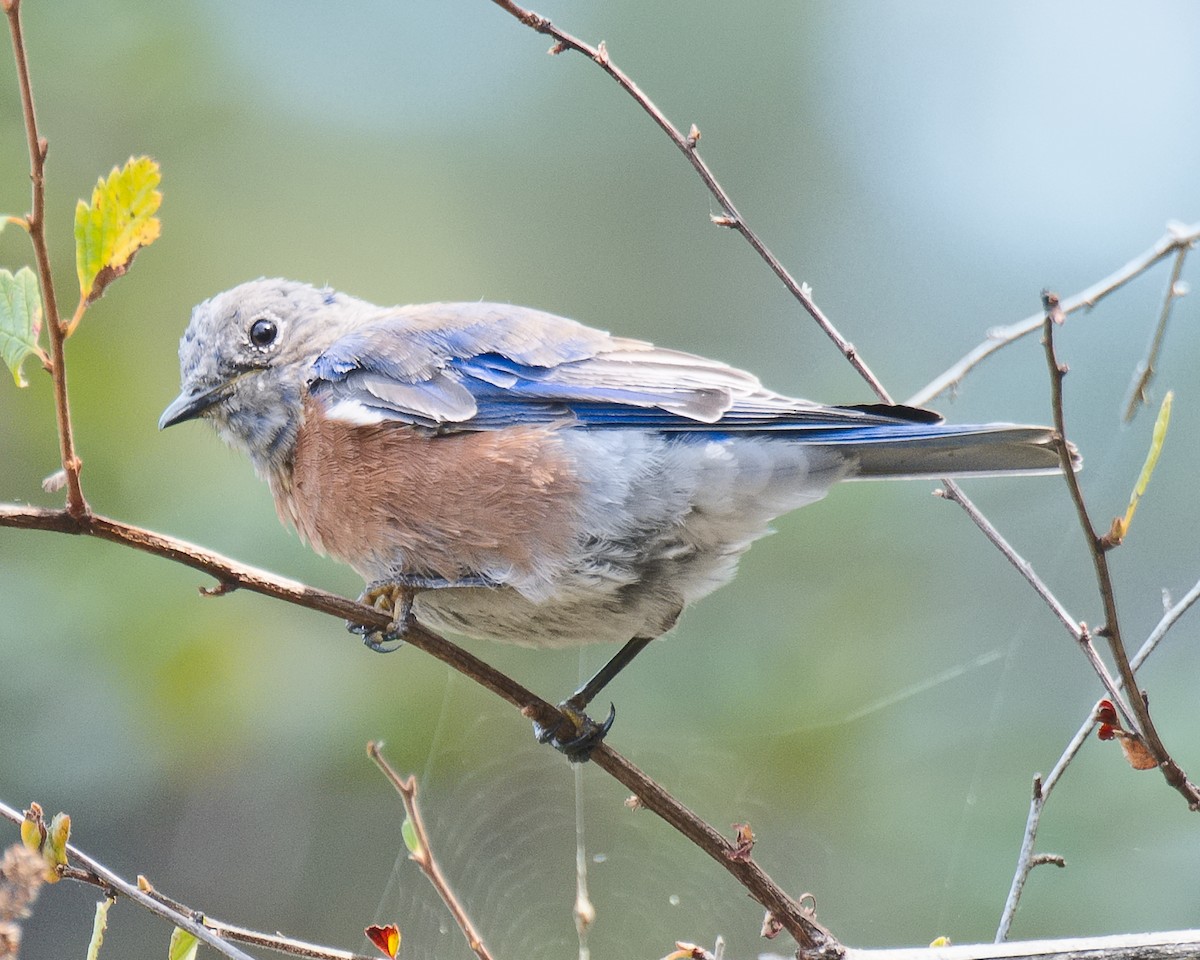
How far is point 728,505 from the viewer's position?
8.62 feet

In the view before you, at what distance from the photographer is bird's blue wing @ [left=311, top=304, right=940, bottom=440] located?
2666mm

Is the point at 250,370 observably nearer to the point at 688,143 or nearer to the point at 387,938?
the point at 688,143

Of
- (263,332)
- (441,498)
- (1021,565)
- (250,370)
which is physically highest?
(263,332)

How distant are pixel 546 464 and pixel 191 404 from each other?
98 centimetres

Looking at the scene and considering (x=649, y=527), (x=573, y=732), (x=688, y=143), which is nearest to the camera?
(x=688, y=143)

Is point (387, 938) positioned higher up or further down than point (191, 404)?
further down

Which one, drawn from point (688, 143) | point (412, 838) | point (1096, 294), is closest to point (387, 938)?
point (412, 838)

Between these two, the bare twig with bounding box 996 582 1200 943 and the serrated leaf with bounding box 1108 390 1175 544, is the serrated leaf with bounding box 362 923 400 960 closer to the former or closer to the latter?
the bare twig with bounding box 996 582 1200 943

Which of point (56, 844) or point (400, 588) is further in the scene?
point (400, 588)

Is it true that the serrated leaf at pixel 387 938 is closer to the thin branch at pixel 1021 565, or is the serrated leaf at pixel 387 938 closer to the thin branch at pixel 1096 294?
the thin branch at pixel 1021 565

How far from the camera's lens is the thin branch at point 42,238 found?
150 centimetres

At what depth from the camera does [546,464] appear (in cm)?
264

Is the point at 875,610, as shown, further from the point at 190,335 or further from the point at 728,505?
the point at 190,335

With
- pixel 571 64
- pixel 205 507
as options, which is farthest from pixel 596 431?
pixel 571 64
